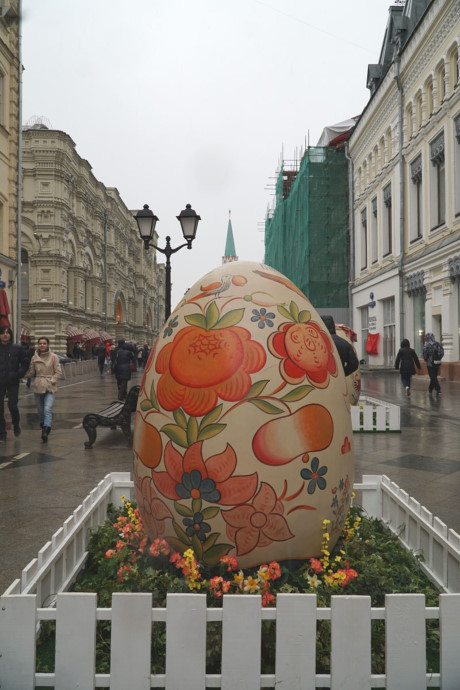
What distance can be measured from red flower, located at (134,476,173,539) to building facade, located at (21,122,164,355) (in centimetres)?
3702

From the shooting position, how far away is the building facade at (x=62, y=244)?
3850 cm

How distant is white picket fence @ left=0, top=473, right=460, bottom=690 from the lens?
1981mm

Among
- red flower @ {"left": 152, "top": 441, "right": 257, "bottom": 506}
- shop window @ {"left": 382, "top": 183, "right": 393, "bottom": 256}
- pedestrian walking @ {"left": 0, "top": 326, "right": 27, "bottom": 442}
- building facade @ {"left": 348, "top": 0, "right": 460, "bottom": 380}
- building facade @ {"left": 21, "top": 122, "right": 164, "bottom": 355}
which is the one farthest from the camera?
building facade @ {"left": 21, "top": 122, "right": 164, "bottom": 355}

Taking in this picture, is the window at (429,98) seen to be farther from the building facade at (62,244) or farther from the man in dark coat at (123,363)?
the building facade at (62,244)

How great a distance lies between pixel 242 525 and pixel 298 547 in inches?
12.6

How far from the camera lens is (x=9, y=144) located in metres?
20.3

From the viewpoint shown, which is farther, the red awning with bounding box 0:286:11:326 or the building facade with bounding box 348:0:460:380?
the building facade with bounding box 348:0:460:380

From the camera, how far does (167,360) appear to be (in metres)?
2.66

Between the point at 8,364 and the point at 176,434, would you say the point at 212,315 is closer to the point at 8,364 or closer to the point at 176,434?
the point at 176,434

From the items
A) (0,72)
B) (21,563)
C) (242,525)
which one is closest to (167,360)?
(242,525)

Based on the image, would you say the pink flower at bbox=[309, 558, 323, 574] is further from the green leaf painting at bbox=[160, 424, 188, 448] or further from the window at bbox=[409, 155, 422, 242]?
the window at bbox=[409, 155, 422, 242]

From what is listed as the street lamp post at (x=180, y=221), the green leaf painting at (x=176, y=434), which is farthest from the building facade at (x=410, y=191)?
the green leaf painting at (x=176, y=434)

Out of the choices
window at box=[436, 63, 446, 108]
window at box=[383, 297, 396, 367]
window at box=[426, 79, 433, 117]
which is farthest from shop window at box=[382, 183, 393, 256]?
window at box=[436, 63, 446, 108]

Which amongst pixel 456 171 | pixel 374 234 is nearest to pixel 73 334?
pixel 374 234
